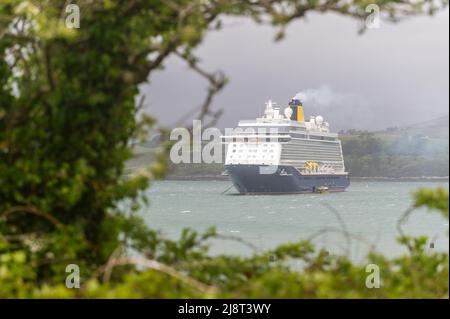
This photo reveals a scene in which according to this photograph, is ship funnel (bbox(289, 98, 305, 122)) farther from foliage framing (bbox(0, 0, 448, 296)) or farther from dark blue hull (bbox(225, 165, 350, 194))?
foliage framing (bbox(0, 0, 448, 296))

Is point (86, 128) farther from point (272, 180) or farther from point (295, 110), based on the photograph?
point (295, 110)

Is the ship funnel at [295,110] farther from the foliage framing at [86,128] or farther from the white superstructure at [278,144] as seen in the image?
the foliage framing at [86,128]

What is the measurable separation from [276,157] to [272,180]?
206 centimetres

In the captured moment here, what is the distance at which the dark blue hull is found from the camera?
47719 millimetres

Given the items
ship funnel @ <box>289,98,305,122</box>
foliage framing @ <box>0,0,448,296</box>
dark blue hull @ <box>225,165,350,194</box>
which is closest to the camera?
foliage framing @ <box>0,0,448,296</box>

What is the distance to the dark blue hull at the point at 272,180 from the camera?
47719 mm

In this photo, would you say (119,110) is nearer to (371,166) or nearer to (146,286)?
(146,286)

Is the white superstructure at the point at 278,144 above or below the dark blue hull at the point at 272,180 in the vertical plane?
above

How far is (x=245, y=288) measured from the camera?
2689mm

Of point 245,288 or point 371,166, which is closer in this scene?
point 245,288

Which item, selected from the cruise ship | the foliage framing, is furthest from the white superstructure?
the foliage framing

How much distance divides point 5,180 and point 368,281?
141 centimetres

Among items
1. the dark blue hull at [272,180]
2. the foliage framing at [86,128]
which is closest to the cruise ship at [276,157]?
the dark blue hull at [272,180]
